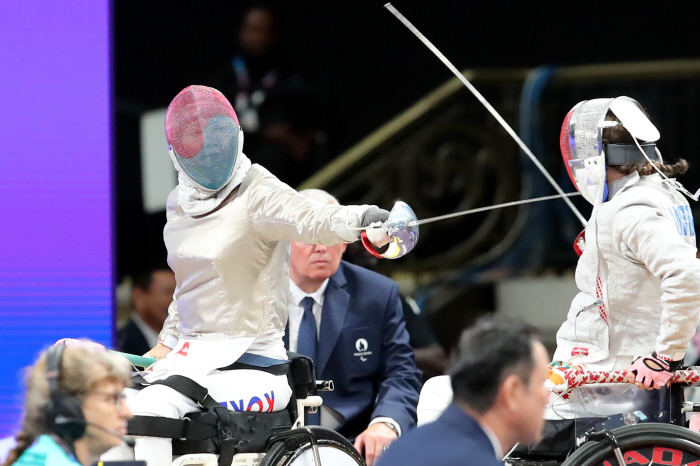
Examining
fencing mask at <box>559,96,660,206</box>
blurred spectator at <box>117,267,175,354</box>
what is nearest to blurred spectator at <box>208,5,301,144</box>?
blurred spectator at <box>117,267,175,354</box>

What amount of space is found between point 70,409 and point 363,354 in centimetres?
174

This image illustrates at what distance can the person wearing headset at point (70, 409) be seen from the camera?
187cm

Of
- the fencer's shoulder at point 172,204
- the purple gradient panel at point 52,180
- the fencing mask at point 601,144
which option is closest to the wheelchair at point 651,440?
the fencing mask at point 601,144

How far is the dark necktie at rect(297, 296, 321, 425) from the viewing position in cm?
347

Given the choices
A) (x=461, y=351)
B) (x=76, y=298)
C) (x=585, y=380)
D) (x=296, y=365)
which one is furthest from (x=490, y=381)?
(x=76, y=298)

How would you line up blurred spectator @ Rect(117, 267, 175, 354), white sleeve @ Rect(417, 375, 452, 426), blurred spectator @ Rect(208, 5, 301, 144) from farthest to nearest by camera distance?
blurred spectator @ Rect(208, 5, 301, 144) < blurred spectator @ Rect(117, 267, 175, 354) < white sleeve @ Rect(417, 375, 452, 426)

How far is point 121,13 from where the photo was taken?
19.9 feet

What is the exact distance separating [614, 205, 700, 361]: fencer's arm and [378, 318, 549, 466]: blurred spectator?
65 centimetres

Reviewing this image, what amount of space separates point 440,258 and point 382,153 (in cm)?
69

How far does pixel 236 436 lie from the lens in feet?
8.38

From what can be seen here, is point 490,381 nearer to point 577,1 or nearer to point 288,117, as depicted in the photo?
point 288,117

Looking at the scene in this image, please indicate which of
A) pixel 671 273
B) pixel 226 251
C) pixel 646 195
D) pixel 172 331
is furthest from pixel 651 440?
pixel 172 331

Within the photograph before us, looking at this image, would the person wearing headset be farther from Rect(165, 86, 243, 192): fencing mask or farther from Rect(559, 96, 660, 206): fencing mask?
Rect(559, 96, 660, 206): fencing mask

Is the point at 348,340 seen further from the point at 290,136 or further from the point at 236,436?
the point at 290,136
